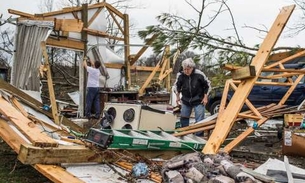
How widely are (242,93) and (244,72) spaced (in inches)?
10.9

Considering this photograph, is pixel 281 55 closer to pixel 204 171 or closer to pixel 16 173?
pixel 204 171

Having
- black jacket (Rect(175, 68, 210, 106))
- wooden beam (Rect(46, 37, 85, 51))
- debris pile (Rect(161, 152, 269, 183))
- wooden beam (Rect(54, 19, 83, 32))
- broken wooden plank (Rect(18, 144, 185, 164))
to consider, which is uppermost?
wooden beam (Rect(54, 19, 83, 32))

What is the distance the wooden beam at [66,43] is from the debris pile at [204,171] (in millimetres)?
7114

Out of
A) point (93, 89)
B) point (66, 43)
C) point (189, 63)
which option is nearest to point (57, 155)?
point (189, 63)

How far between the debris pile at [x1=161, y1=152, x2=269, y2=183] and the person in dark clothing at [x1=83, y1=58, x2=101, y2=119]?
271 inches

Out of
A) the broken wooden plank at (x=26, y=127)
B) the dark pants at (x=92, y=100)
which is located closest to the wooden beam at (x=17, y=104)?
the broken wooden plank at (x=26, y=127)

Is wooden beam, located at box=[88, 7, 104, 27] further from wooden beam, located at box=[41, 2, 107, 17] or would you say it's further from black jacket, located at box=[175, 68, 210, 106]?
black jacket, located at box=[175, 68, 210, 106]

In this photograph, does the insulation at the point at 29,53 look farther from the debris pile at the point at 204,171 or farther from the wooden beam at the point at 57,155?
the debris pile at the point at 204,171

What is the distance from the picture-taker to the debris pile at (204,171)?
2837 millimetres

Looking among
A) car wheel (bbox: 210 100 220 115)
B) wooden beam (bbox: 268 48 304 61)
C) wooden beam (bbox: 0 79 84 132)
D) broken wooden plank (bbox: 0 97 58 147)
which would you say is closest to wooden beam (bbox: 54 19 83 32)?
wooden beam (bbox: 0 79 84 132)

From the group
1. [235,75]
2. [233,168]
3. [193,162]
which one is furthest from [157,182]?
[235,75]

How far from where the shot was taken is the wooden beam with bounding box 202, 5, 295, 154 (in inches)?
A: 168

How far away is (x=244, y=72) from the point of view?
4.75 meters

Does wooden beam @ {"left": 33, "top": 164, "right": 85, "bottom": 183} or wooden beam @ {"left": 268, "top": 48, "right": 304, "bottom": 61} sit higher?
wooden beam @ {"left": 268, "top": 48, "right": 304, "bottom": 61}
